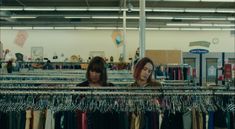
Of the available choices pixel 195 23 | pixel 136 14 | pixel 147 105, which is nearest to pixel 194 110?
pixel 147 105

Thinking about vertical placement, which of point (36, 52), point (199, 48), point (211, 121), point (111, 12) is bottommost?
point (211, 121)

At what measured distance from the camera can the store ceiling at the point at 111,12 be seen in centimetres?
1256

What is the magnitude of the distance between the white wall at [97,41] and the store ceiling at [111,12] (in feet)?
3.08

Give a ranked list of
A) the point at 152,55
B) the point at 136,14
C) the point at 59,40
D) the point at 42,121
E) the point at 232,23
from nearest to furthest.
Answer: the point at 42,121 < the point at 152,55 < the point at 136,14 < the point at 232,23 < the point at 59,40

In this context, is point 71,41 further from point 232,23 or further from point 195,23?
point 232,23

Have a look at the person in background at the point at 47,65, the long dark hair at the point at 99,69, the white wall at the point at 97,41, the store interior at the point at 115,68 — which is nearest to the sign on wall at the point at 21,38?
the store interior at the point at 115,68

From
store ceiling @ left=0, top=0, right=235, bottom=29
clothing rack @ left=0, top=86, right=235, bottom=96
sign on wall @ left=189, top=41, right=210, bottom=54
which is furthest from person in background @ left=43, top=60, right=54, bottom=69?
clothing rack @ left=0, top=86, right=235, bottom=96

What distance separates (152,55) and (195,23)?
755cm

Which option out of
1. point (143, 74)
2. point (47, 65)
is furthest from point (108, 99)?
point (47, 65)

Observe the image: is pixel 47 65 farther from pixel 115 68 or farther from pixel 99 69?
pixel 99 69

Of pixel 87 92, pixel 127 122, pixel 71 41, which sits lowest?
pixel 127 122

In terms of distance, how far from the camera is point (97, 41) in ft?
64.2

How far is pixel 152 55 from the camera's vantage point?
10.6 m

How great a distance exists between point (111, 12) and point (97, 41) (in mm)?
4921
